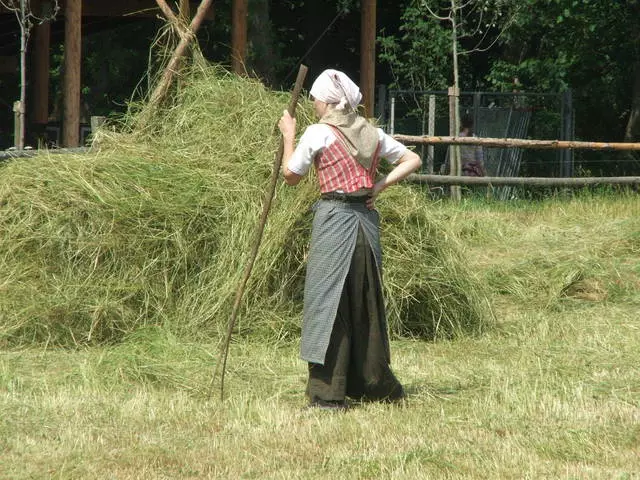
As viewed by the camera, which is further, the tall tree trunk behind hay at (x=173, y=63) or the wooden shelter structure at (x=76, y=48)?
the wooden shelter structure at (x=76, y=48)

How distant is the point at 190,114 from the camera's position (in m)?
8.85

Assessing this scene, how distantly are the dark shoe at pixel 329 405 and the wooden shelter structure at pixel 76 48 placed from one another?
4.44m

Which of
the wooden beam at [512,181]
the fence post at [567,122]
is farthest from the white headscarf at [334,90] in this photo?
the fence post at [567,122]

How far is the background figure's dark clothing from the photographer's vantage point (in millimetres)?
5992

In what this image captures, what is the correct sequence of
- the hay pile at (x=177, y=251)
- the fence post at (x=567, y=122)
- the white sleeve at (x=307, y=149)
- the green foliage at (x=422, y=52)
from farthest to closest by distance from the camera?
the green foliage at (x=422, y=52)
the fence post at (x=567, y=122)
the hay pile at (x=177, y=251)
the white sleeve at (x=307, y=149)

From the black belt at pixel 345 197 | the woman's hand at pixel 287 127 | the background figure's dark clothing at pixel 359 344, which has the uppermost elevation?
the woman's hand at pixel 287 127

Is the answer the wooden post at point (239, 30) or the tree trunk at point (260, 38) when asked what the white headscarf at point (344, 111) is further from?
the tree trunk at point (260, 38)

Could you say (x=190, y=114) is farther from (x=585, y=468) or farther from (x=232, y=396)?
(x=585, y=468)

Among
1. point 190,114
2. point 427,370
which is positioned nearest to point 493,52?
point 190,114

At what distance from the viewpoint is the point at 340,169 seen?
5988mm

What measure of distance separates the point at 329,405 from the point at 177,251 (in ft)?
7.94

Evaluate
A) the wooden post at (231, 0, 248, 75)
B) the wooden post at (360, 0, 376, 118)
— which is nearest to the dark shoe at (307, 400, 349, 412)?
the wooden post at (231, 0, 248, 75)

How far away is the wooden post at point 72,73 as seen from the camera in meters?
11.6

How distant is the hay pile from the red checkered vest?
1.94m
